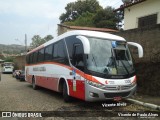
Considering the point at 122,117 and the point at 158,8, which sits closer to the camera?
the point at 122,117

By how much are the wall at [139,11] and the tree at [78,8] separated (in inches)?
1254

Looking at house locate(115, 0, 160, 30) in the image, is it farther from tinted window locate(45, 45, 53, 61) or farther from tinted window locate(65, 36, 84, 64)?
tinted window locate(65, 36, 84, 64)

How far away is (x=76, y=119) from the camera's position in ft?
27.1

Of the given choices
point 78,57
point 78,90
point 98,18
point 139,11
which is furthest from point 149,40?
point 98,18

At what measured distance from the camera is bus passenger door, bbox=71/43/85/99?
9.85 metres

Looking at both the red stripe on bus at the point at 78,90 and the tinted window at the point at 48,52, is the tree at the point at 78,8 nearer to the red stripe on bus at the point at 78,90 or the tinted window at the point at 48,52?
the tinted window at the point at 48,52

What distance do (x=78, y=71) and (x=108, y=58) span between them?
4.07ft

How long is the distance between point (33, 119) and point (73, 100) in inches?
140

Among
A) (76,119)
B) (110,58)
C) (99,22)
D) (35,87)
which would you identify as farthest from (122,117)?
(99,22)

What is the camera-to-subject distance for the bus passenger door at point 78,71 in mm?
9852

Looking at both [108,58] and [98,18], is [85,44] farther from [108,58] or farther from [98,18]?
[98,18]

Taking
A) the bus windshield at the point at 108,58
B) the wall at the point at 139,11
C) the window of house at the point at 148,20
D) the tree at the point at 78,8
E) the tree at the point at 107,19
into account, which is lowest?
the bus windshield at the point at 108,58

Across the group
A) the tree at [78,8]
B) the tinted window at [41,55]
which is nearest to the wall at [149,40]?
the tinted window at [41,55]

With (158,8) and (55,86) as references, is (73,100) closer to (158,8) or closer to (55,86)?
(55,86)
